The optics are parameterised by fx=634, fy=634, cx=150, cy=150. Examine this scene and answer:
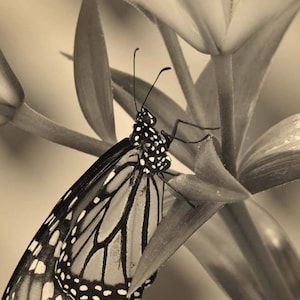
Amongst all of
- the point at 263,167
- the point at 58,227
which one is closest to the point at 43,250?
the point at 58,227

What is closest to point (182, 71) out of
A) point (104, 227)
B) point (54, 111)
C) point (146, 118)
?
point (146, 118)

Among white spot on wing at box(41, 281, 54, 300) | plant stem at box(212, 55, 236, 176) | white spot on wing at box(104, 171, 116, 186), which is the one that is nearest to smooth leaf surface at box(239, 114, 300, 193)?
plant stem at box(212, 55, 236, 176)

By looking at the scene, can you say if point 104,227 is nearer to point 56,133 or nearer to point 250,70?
point 56,133

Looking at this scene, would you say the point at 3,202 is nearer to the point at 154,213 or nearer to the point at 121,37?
the point at 121,37

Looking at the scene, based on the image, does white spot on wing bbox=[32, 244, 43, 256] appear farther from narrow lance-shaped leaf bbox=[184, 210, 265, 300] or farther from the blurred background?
the blurred background

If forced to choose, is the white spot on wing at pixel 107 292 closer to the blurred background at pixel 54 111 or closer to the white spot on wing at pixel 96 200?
the white spot on wing at pixel 96 200
